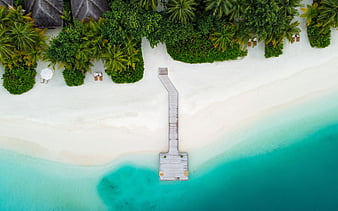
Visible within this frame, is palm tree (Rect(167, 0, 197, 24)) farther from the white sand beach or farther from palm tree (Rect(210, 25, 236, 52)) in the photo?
the white sand beach

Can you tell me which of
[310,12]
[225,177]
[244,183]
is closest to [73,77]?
[225,177]

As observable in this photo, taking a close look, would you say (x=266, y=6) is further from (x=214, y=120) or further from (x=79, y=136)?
(x=79, y=136)

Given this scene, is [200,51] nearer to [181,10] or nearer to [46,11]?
[181,10]

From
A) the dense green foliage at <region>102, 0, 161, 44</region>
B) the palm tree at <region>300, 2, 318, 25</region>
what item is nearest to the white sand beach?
the palm tree at <region>300, 2, 318, 25</region>

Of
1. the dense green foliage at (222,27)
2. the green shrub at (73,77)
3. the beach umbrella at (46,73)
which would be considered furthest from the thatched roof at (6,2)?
the dense green foliage at (222,27)

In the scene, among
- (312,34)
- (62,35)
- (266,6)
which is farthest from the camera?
(312,34)

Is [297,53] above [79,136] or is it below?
above

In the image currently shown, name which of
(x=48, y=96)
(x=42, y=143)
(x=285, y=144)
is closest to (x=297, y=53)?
(x=285, y=144)
